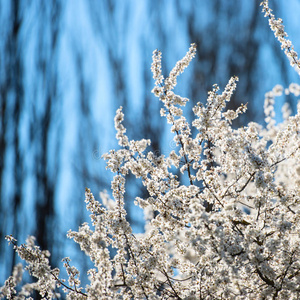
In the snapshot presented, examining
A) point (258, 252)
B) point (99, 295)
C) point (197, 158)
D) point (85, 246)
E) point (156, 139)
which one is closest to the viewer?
point (258, 252)

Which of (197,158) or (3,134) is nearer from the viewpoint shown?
(197,158)

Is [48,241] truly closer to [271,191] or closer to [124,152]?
[124,152]

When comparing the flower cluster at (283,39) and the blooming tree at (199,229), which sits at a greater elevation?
the flower cluster at (283,39)

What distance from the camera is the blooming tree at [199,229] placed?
6.70ft

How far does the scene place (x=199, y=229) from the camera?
2008 millimetres

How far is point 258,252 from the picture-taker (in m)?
1.95

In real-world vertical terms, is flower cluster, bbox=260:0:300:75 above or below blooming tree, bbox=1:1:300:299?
above

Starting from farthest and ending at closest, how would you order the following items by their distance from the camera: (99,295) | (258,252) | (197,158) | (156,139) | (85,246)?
1. (156,139)
2. (197,158)
3. (85,246)
4. (99,295)
5. (258,252)

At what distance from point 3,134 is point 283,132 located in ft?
19.3

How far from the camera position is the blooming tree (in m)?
2.04

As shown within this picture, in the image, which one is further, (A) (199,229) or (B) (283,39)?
(B) (283,39)

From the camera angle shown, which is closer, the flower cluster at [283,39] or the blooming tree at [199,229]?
the blooming tree at [199,229]

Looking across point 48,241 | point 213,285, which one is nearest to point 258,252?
point 213,285

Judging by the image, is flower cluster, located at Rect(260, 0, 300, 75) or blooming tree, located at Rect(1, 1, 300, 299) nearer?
blooming tree, located at Rect(1, 1, 300, 299)
